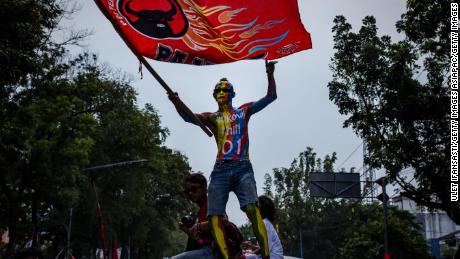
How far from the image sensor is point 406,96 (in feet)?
76.7

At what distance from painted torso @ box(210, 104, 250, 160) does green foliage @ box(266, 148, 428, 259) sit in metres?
54.8

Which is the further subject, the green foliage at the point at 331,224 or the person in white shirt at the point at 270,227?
the green foliage at the point at 331,224

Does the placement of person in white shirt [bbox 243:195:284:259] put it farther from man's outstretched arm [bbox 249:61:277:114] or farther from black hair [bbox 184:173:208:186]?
black hair [bbox 184:173:208:186]

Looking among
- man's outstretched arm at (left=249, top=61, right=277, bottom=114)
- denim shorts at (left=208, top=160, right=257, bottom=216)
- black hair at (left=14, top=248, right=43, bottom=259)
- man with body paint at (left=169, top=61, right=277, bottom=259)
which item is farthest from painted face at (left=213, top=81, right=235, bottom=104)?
black hair at (left=14, top=248, right=43, bottom=259)

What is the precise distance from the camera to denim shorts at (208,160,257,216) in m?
4.60

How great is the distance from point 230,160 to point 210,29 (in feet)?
6.29

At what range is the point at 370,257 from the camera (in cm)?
5744

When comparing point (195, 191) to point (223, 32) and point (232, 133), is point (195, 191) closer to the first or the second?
point (232, 133)

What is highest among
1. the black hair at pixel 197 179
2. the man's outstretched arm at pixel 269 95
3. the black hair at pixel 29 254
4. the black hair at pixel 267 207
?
the man's outstretched arm at pixel 269 95

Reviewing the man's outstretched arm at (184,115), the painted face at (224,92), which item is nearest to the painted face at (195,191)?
the man's outstretched arm at (184,115)

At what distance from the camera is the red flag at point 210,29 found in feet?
18.6

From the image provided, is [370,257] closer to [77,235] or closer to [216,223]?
[77,235]

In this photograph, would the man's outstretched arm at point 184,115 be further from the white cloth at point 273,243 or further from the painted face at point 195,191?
the white cloth at point 273,243

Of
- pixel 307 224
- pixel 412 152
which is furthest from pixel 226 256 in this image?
pixel 307 224
